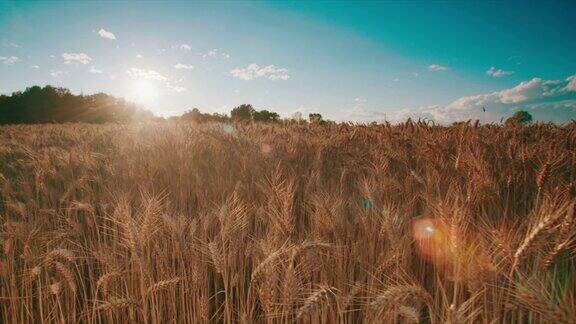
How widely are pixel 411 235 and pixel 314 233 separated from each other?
756 mm

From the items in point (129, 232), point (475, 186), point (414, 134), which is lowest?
point (129, 232)

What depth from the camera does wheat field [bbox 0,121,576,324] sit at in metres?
1.16

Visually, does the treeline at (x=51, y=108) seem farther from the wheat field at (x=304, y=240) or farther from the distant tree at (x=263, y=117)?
the wheat field at (x=304, y=240)

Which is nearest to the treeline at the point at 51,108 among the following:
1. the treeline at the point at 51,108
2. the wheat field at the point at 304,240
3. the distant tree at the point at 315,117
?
the treeline at the point at 51,108

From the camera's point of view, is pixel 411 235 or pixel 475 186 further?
pixel 411 235

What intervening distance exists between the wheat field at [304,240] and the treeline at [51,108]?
154ft

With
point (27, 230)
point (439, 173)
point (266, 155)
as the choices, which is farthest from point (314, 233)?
point (266, 155)

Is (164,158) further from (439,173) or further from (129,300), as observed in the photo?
(439,173)

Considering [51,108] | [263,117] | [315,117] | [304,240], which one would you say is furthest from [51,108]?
[304,240]

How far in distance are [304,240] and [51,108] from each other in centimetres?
6065

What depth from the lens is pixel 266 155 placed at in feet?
14.0

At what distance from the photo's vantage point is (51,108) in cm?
4941

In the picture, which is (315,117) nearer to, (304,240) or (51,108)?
(304,240)

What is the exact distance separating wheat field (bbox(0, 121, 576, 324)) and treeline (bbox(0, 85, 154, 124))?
4688 centimetres
